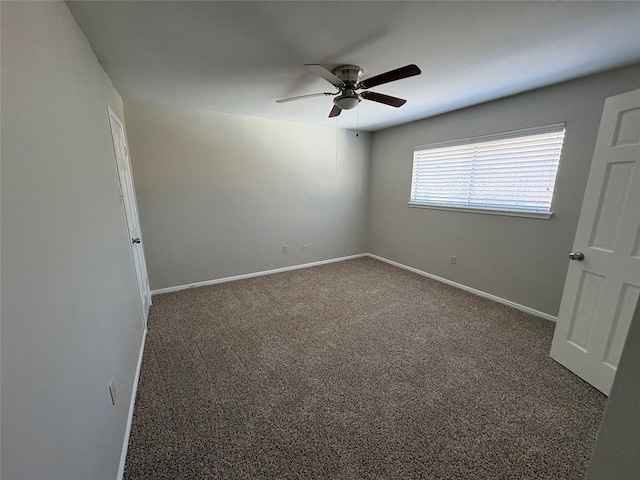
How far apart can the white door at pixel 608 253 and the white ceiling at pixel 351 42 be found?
57cm

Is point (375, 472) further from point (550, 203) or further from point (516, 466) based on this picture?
point (550, 203)

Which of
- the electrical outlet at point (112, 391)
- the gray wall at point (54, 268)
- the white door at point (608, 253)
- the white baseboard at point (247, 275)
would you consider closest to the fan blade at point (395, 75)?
the white door at point (608, 253)

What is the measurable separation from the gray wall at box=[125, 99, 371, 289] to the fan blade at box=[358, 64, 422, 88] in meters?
2.12

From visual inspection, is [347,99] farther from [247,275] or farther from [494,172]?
[247,275]

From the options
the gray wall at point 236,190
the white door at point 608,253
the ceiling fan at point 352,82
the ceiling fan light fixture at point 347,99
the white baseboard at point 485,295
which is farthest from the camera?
the gray wall at point 236,190

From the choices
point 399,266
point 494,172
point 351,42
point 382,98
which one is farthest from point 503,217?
point 351,42

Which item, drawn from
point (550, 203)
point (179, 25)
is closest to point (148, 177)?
point (179, 25)

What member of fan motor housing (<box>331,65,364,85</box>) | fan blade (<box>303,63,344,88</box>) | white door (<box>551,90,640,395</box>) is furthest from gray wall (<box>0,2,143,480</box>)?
white door (<box>551,90,640,395</box>)

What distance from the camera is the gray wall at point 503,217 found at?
2379mm

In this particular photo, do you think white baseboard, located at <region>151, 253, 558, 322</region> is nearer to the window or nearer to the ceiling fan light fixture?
the window

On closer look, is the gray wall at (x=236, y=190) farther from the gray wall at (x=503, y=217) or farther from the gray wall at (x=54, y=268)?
the gray wall at (x=54, y=268)

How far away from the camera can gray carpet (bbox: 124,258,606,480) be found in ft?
4.44

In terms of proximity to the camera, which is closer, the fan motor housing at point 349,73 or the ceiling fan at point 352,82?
the ceiling fan at point 352,82

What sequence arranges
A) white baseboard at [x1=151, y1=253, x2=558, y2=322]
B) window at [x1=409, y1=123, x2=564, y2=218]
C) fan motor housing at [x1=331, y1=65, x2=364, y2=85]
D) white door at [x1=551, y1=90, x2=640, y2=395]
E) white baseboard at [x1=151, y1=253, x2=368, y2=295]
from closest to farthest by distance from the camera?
1. white door at [x1=551, y1=90, x2=640, y2=395]
2. fan motor housing at [x1=331, y1=65, x2=364, y2=85]
3. window at [x1=409, y1=123, x2=564, y2=218]
4. white baseboard at [x1=151, y1=253, x2=558, y2=322]
5. white baseboard at [x1=151, y1=253, x2=368, y2=295]
